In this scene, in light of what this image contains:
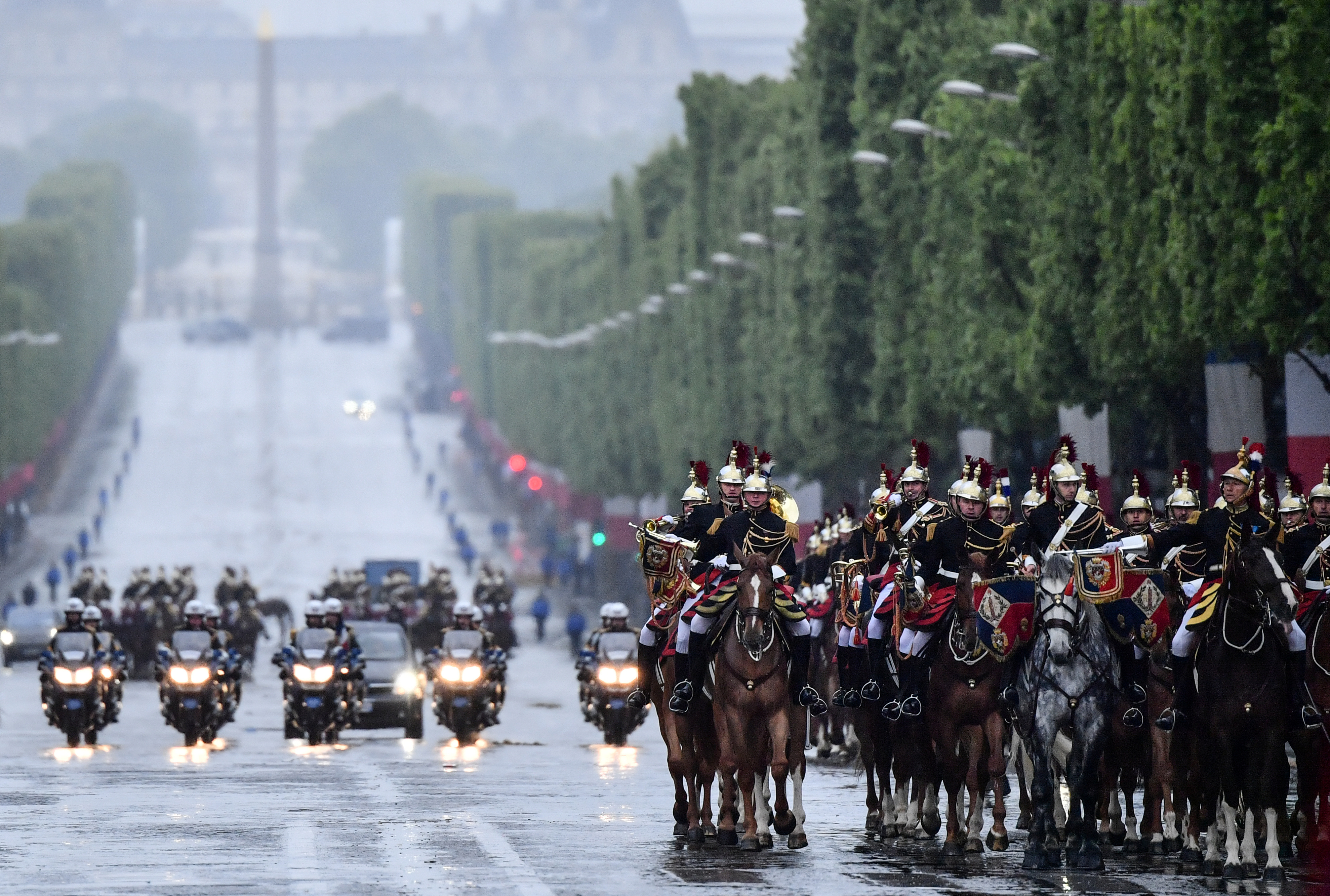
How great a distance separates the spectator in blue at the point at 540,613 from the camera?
87875 millimetres

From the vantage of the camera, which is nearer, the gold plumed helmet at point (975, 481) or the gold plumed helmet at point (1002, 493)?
the gold plumed helmet at point (975, 481)

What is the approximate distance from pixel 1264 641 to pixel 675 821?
19.0 ft

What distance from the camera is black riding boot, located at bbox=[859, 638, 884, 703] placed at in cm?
2502

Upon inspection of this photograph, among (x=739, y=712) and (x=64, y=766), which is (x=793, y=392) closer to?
(x=64, y=766)

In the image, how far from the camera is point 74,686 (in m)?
43.1

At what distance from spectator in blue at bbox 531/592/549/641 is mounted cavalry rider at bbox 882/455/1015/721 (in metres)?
63.6

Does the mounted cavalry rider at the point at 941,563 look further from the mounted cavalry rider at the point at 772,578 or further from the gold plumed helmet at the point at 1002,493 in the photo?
the mounted cavalry rider at the point at 772,578

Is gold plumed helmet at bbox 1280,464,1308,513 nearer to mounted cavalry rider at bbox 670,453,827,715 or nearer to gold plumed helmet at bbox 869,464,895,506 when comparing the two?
gold plumed helmet at bbox 869,464,895,506

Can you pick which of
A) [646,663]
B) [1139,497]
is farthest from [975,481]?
[646,663]

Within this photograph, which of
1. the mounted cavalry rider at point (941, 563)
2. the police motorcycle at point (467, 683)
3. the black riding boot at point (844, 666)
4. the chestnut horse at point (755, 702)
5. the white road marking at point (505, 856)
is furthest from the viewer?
the police motorcycle at point (467, 683)

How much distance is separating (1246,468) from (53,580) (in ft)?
250

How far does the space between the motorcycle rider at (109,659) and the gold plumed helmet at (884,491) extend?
19.1 meters

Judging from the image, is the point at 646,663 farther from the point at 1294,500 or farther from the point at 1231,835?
the point at 1231,835

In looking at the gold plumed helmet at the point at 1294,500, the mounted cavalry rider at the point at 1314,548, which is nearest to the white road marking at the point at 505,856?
the mounted cavalry rider at the point at 1314,548
